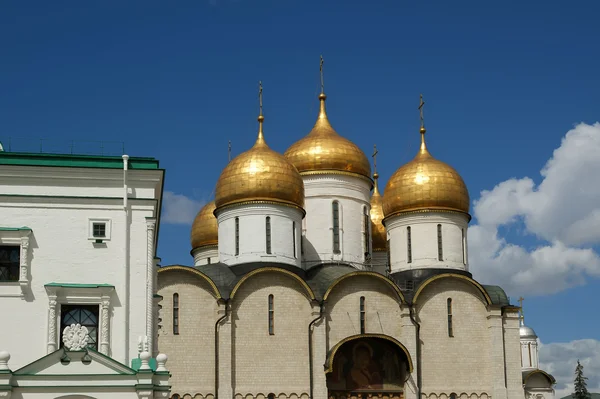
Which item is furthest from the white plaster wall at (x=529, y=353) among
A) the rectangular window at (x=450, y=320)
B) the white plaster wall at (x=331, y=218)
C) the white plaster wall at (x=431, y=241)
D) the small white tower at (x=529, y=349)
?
the rectangular window at (x=450, y=320)

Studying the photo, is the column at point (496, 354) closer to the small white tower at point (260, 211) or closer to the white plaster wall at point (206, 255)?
the small white tower at point (260, 211)

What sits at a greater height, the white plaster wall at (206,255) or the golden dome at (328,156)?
the golden dome at (328,156)

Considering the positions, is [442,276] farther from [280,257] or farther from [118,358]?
[118,358]

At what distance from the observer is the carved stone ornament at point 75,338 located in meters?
20.5

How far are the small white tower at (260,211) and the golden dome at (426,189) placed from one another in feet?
12.9

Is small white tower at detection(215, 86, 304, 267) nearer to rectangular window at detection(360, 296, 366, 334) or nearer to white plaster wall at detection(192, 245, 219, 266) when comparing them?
rectangular window at detection(360, 296, 366, 334)

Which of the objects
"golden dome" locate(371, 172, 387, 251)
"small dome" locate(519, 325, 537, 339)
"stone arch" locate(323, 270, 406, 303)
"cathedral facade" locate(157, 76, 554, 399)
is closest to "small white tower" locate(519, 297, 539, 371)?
"small dome" locate(519, 325, 537, 339)

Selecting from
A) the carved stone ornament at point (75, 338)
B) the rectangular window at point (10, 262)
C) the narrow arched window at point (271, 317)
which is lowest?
the carved stone ornament at point (75, 338)

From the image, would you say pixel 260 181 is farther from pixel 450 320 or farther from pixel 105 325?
pixel 105 325

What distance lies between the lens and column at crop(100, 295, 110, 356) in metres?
22.5

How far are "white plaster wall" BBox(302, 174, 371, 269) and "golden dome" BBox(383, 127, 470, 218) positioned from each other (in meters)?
1.43

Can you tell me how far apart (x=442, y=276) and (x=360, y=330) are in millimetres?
3592

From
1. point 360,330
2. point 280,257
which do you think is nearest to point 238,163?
point 280,257

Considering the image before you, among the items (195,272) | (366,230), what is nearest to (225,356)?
(195,272)
